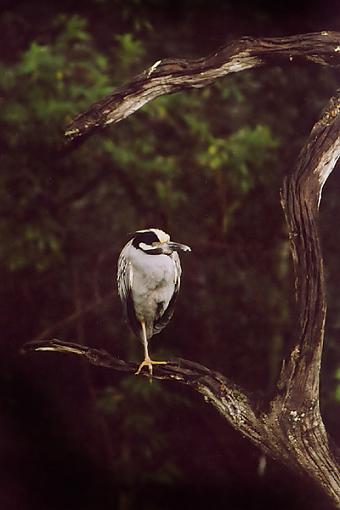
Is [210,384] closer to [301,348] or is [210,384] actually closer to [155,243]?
[301,348]

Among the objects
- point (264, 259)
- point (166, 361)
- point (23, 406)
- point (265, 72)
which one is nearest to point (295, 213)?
point (264, 259)

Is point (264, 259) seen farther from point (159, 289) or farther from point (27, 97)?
point (27, 97)

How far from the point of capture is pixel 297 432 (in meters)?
1.82

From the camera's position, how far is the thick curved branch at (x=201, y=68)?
6.03 feet

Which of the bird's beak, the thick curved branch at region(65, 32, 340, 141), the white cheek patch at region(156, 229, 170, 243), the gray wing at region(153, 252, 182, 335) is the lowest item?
the gray wing at region(153, 252, 182, 335)

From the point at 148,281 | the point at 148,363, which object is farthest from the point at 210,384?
the point at 148,281

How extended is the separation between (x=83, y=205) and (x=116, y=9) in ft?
1.57

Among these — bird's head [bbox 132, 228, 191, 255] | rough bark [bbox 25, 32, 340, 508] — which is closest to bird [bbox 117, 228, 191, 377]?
bird's head [bbox 132, 228, 191, 255]

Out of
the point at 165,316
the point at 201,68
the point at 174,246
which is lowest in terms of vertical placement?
the point at 165,316

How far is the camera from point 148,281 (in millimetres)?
1865

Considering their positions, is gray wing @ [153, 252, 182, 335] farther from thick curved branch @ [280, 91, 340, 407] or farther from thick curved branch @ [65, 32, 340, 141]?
thick curved branch @ [65, 32, 340, 141]

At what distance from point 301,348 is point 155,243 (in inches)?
16.1

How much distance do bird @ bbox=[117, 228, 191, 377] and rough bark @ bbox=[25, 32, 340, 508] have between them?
122 millimetres

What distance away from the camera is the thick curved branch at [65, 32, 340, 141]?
6.03 ft
